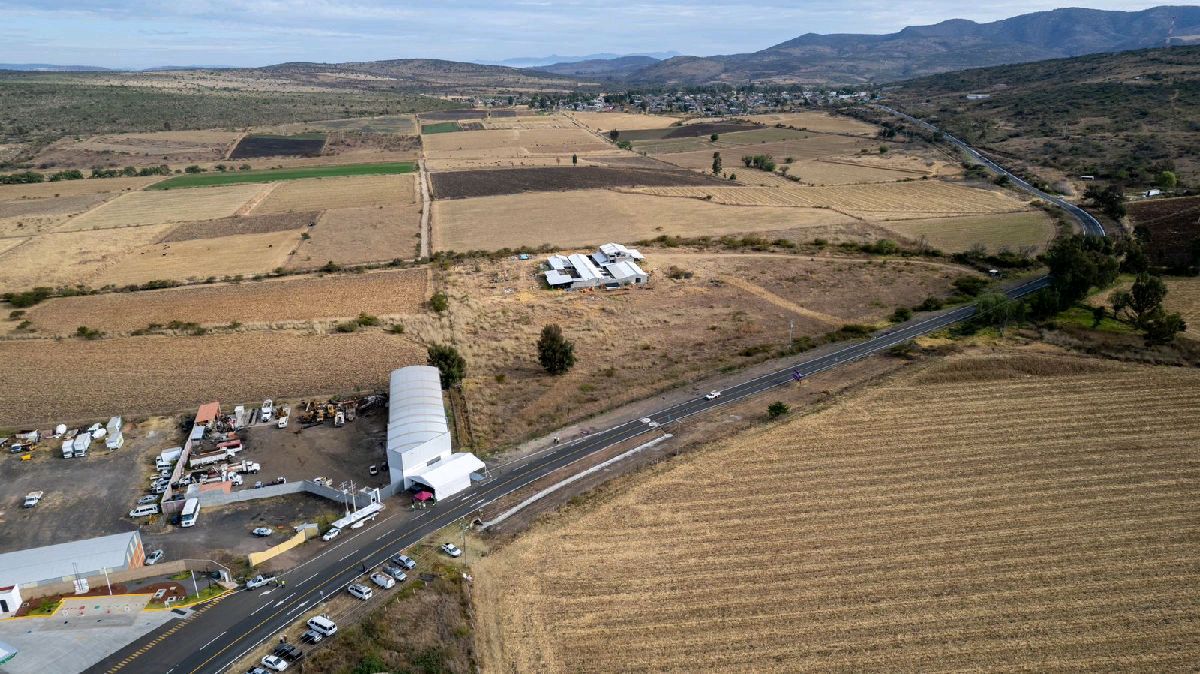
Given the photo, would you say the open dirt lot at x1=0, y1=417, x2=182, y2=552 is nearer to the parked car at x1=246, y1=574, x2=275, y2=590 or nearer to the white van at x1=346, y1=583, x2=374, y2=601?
the parked car at x1=246, y1=574, x2=275, y2=590

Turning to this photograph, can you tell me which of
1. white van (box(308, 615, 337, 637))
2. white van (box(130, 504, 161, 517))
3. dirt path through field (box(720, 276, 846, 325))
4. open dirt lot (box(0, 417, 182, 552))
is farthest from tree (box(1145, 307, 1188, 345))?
open dirt lot (box(0, 417, 182, 552))

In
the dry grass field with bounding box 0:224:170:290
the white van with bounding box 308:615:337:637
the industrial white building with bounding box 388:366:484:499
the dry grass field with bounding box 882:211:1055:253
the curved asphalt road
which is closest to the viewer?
the curved asphalt road

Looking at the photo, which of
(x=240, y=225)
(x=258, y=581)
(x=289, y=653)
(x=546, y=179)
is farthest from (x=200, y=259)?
(x=289, y=653)

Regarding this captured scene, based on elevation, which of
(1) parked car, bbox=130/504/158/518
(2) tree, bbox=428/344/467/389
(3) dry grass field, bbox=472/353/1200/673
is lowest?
(1) parked car, bbox=130/504/158/518

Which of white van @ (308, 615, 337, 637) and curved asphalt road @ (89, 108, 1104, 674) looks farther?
white van @ (308, 615, 337, 637)

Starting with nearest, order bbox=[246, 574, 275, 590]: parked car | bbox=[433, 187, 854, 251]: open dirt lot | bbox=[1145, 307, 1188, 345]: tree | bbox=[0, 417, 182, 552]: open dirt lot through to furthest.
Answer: bbox=[246, 574, 275, 590]: parked car → bbox=[0, 417, 182, 552]: open dirt lot → bbox=[1145, 307, 1188, 345]: tree → bbox=[433, 187, 854, 251]: open dirt lot

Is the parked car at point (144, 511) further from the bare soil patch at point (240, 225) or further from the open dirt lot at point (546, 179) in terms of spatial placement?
the open dirt lot at point (546, 179)
